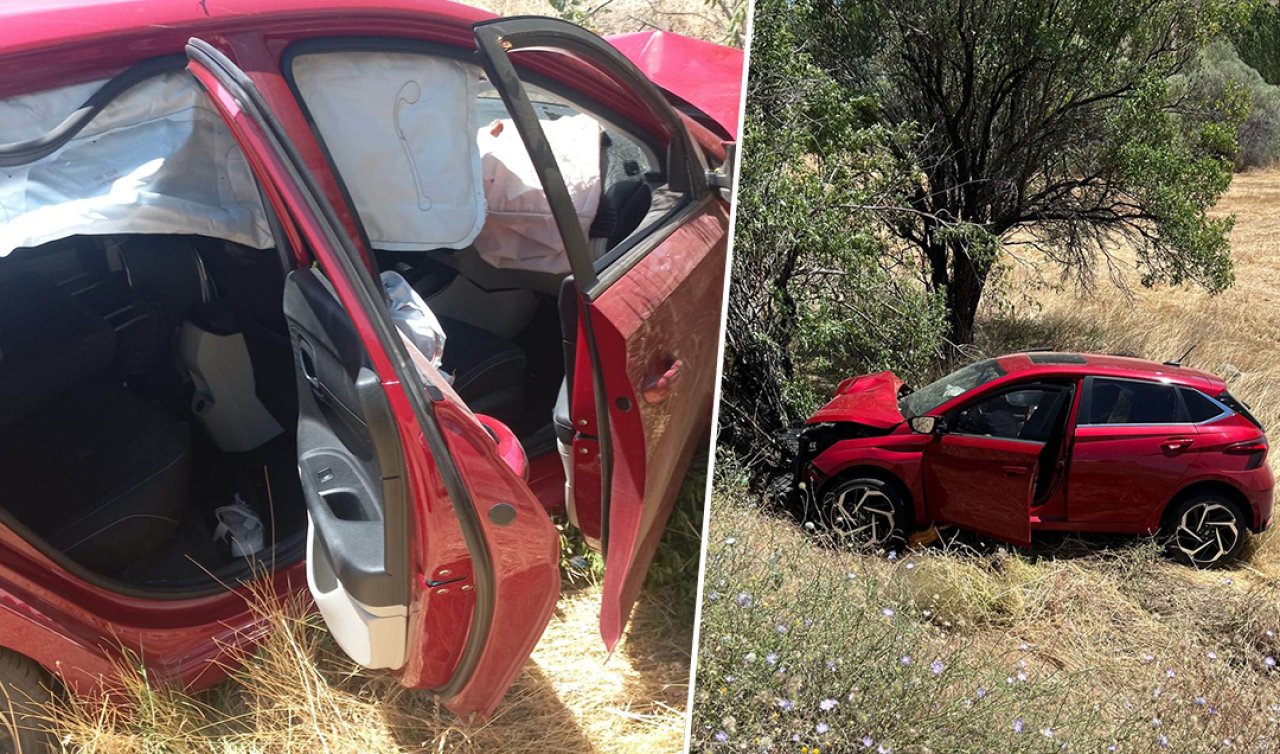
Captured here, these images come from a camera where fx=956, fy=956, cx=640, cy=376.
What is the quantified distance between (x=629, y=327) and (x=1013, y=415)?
192 centimetres

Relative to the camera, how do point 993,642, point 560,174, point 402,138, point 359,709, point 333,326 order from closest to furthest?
point 333,326 → point 560,174 → point 359,709 → point 402,138 → point 993,642

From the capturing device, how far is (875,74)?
370 centimetres

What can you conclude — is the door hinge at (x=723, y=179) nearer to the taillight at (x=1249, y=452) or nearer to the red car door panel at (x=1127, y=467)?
the red car door panel at (x=1127, y=467)

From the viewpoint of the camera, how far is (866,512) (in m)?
3.44

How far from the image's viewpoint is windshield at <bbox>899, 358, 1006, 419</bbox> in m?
3.42

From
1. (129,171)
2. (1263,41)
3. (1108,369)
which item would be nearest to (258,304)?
(129,171)

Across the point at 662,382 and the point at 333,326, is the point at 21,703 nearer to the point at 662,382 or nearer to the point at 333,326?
the point at 333,326

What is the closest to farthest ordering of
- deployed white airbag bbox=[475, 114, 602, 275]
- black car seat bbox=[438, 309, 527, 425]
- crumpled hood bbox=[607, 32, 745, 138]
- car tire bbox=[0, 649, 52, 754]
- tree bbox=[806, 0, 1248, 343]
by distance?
car tire bbox=[0, 649, 52, 754] → deployed white airbag bbox=[475, 114, 602, 275] → black car seat bbox=[438, 309, 527, 425] → crumpled hood bbox=[607, 32, 745, 138] → tree bbox=[806, 0, 1248, 343]

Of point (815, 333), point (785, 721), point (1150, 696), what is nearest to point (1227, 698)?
point (1150, 696)

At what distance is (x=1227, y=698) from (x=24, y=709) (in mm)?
3034

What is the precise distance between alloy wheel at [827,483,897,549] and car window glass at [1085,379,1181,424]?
75cm

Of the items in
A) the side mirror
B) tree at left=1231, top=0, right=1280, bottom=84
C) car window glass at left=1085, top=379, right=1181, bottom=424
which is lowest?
the side mirror

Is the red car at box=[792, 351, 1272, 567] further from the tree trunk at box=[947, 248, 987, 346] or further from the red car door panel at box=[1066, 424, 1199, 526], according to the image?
the tree trunk at box=[947, 248, 987, 346]

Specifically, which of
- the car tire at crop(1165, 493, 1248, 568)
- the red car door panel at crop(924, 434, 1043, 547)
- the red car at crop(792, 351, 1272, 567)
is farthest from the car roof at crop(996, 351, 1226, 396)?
the car tire at crop(1165, 493, 1248, 568)
